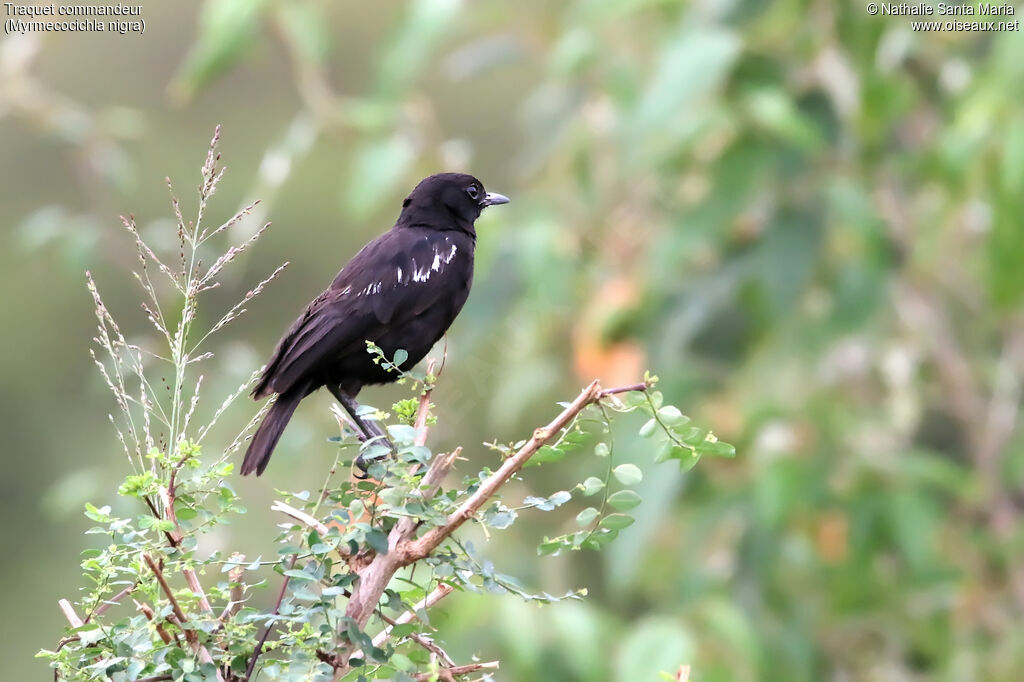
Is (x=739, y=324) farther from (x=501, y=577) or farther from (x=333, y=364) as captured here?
(x=501, y=577)

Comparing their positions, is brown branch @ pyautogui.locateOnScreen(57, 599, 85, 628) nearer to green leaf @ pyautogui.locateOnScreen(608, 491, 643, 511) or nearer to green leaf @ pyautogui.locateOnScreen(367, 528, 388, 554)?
green leaf @ pyautogui.locateOnScreen(367, 528, 388, 554)

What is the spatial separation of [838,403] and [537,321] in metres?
1.32

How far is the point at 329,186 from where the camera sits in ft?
48.6

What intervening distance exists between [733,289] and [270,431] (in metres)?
2.12

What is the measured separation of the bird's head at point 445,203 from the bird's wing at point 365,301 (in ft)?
0.48

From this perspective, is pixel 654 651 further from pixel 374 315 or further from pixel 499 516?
pixel 499 516

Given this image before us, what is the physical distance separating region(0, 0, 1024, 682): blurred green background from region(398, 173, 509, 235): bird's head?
451 millimetres

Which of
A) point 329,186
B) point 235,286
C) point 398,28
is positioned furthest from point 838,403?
point 329,186

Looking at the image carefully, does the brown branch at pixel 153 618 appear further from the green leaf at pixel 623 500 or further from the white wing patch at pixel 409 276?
the white wing patch at pixel 409 276

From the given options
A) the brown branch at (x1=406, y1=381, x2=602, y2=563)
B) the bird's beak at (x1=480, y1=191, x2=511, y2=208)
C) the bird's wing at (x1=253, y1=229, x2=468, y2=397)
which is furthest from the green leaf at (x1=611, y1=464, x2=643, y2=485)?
the bird's beak at (x1=480, y1=191, x2=511, y2=208)

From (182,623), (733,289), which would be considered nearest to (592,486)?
(182,623)

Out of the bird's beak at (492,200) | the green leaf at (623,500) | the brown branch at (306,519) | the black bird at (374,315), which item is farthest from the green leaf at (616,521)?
the bird's beak at (492,200)

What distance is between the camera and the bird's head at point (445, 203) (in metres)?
4.12

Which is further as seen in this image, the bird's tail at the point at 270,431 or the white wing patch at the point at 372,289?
the white wing patch at the point at 372,289
